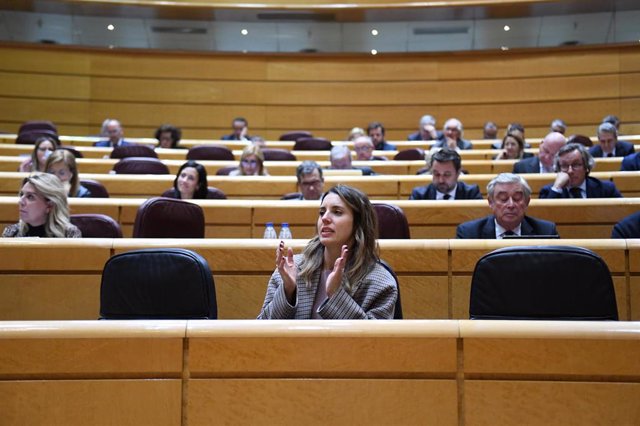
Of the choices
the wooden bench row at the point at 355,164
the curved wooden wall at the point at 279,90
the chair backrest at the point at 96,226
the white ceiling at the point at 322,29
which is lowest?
the chair backrest at the point at 96,226

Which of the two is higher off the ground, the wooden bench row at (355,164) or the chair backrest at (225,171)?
the wooden bench row at (355,164)

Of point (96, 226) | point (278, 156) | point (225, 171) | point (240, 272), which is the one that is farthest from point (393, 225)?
point (278, 156)

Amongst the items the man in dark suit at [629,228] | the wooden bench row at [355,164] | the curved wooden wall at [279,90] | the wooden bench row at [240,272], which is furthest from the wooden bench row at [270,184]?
the curved wooden wall at [279,90]

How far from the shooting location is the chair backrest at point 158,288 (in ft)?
8.78

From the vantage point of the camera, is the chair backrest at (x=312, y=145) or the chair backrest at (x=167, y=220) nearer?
the chair backrest at (x=167, y=220)

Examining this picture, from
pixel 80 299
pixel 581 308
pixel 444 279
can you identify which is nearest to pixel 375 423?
pixel 581 308

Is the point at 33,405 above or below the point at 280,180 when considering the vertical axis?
below

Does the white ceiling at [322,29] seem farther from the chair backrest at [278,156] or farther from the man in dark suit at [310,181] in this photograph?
the man in dark suit at [310,181]

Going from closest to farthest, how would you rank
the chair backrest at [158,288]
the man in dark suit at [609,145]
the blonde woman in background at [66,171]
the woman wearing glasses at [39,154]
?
the chair backrest at [158,288] → the blonde woman in background at [66,171] → the woman wearing glasses at [39,154] → the man in dark suit at [609,145]

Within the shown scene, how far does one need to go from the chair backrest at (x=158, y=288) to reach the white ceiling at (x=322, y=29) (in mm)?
9132

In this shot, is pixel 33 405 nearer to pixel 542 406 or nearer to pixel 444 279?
pixel 542 406

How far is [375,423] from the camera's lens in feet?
6.37

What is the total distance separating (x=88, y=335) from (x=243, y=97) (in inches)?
411

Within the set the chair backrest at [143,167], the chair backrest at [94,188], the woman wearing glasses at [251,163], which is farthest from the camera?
the chair backrest at [143,167]
